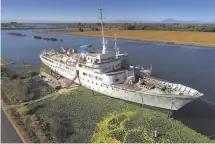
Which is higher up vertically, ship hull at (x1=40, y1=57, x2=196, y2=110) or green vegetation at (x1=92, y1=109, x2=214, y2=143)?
ship hull at (x1=40, y1=57, x2=196, y2=110)

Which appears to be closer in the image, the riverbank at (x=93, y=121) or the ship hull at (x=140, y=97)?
the riverbank at (x=93, y=121)

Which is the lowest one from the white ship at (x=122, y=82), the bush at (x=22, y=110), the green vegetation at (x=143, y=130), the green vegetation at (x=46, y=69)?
the green vegetation at (x=143, y=130)

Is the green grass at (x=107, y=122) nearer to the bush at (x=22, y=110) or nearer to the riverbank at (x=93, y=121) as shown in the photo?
the riverbank at (x=93, y=121)

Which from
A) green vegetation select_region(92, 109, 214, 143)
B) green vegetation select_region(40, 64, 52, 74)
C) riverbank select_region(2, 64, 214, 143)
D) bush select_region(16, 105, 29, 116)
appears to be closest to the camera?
green vegetation select_region(92, 109, 214, 143)

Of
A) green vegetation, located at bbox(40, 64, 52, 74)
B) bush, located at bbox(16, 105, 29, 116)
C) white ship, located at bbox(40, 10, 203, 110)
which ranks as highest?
white ship, located at bbox(40, 10, 203, 110)

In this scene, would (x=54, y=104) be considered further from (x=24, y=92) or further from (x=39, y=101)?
(x=24, y=92)

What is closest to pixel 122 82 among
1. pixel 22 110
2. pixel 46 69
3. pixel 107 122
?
pixel 107 122

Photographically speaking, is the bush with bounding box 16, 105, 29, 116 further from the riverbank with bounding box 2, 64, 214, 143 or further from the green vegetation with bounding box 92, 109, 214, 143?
the green vegetation with bounding box 92, 109, 214, 143

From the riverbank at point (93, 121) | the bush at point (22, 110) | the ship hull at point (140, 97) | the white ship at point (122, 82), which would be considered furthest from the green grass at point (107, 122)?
the bush at point (22, 110)

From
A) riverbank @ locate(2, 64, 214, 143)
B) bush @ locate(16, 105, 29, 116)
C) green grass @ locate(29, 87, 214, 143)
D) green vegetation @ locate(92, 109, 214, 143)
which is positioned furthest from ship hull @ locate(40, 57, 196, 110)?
bush @ locate(16, 105, 29, 116)
